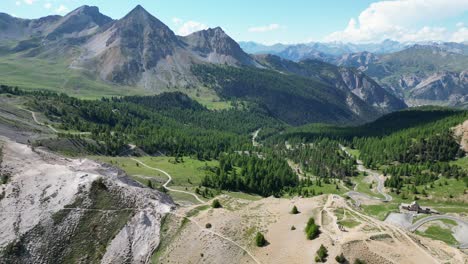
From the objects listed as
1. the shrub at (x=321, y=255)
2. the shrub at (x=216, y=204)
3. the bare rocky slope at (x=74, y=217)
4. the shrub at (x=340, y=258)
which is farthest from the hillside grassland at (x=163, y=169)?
the shrub at (x=340, y=258)

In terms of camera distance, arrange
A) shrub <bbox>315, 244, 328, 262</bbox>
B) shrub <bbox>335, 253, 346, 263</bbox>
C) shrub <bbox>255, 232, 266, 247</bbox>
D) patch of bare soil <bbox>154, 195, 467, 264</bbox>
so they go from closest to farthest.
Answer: shrub <bbox>335, 253, 346, 263</bbox> → shrub <bbox>315, 244, 328, 262</bbox> → patch of bare soil <bbox>154, 195, 467, 264</bbox> → shrub <bbox>255, 232, 266, 247</bbox>

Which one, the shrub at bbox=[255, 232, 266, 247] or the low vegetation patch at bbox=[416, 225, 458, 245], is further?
the low vegetation patch at bbox=[416, 225, 458, 245]

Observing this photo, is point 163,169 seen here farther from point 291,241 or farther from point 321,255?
point 321,255

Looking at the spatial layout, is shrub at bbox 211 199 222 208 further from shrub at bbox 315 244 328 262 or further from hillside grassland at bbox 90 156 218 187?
hillside grassland at bbox 90 156 218 187

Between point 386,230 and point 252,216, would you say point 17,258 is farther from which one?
point 386,230

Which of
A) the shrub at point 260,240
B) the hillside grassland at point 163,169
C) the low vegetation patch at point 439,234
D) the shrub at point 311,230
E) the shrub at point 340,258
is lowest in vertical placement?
the low vegetation patch at point 439,234

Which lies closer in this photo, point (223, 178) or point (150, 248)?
point (150, 248)

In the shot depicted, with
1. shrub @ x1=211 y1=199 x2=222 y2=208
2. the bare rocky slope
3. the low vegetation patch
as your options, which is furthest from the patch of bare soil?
the low vegetation patch

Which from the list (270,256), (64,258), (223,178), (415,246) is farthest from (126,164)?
(415,246)

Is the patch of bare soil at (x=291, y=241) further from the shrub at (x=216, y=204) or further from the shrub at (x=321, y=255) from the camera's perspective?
the shrub at (x=216, y=204)
